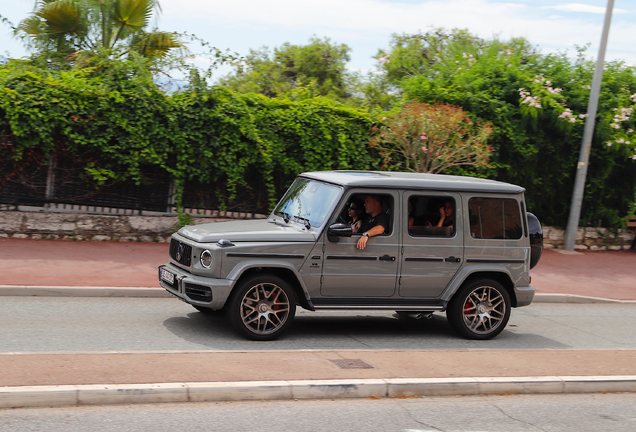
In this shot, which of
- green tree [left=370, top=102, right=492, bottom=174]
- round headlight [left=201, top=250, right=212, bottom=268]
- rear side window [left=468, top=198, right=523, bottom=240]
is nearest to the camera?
round headlight [left=201, top=250, right=212, bottom=268]

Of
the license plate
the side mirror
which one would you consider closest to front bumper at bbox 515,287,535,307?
the side mirror

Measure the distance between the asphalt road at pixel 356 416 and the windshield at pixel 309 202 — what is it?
260cm

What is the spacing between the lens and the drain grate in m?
6.69

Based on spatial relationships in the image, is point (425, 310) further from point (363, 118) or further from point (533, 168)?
point (533, 168)

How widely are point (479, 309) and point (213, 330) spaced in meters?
3.28

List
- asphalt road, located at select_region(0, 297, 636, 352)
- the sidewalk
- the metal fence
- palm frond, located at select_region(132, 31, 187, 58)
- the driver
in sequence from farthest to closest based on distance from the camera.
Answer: palm frond, located at select_region(132, 31, 187, 58)
the metal fence
the driver
asphalt road, located at select_region(0, 297, 636, 352)
the sidewalk

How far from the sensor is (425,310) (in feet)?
27.5

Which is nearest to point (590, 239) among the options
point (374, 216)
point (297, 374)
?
point (374, 216)

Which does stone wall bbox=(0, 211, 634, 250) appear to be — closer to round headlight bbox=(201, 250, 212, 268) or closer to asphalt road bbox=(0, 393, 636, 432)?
round headlight bbox=(201, 250, 212, 268)

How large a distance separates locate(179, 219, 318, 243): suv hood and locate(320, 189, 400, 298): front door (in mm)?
317

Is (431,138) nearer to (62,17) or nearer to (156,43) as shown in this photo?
(156,43)

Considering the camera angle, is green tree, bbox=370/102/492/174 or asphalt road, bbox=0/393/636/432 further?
green tree, bbox=370/102/492/174

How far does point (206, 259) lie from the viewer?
7.48 metres

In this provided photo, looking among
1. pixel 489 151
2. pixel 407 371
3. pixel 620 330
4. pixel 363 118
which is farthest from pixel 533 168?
pixel 407 371
